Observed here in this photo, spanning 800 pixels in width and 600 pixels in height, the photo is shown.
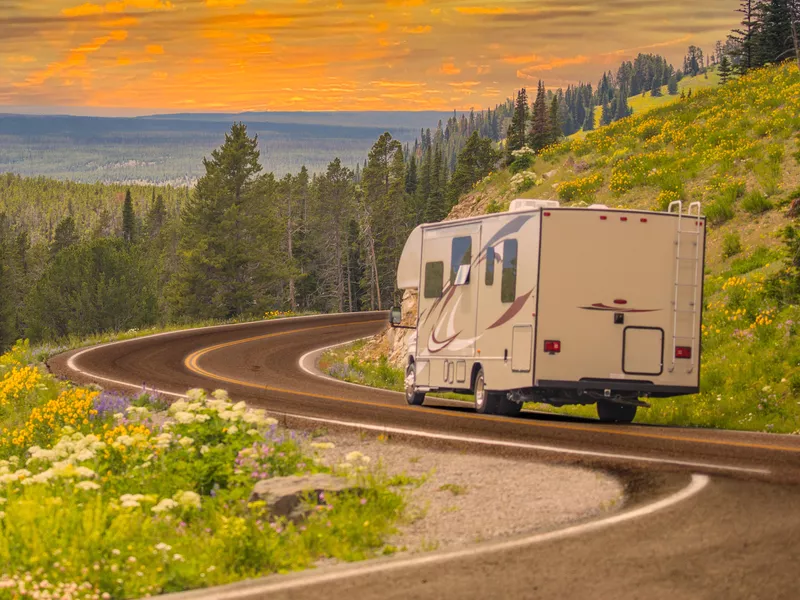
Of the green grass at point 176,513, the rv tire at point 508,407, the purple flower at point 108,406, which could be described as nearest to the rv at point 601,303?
the rv tire at point 508,407

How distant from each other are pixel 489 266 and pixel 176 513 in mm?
9492

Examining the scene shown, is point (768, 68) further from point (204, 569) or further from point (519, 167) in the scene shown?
point (204, 569)

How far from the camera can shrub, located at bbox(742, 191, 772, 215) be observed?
1073 inches

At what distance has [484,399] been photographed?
17734mm

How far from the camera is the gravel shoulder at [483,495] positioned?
27.3 feet

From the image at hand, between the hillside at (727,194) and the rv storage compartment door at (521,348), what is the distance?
322 centimetres

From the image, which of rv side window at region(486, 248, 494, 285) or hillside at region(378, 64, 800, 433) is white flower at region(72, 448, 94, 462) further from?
hillside at region(378, 64, 800, 433)

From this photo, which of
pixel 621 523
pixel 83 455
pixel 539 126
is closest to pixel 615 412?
pixel 621 523

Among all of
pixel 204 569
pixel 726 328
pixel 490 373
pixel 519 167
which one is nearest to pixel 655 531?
pixel 204 569

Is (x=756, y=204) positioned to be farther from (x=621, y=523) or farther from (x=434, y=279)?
(x=621, y=523)

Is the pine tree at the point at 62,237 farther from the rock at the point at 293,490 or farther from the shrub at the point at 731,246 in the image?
the rock at the point at 293,490

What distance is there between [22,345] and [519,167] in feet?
73.5

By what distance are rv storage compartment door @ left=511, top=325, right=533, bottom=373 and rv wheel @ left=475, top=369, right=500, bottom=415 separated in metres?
1.44

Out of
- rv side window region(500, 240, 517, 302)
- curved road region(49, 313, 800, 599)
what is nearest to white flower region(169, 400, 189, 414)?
curved road region(49, 313, 800, 599)
